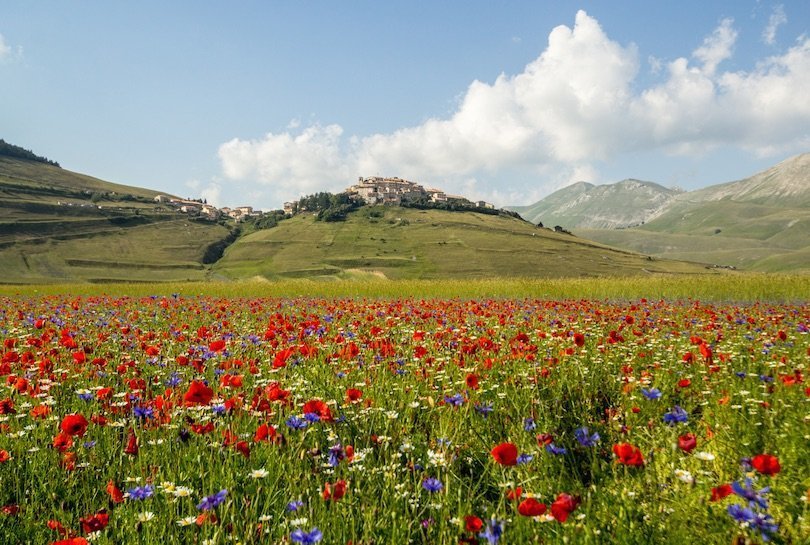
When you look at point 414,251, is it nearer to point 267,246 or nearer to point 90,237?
point 267,246

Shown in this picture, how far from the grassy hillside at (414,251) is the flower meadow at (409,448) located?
7936 cm

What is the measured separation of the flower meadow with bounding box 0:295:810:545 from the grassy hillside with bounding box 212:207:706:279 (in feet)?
260

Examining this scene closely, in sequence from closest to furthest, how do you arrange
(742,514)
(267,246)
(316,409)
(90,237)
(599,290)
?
(742,514) → (316,409) → (599,290) → (90,237) → (267,246)

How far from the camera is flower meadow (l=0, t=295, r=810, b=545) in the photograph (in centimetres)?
245

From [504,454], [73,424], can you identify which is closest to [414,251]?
[73,424]

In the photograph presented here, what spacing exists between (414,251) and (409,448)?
11663 centimetres

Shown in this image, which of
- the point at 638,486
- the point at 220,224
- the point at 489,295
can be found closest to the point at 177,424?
the point at 638,486

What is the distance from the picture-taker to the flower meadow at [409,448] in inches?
96.6

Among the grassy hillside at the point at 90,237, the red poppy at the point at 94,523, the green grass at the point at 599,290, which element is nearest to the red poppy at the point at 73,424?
the red poppy at the point at 94,523

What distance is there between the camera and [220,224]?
172625 mm

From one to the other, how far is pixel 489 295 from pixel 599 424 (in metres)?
18.6

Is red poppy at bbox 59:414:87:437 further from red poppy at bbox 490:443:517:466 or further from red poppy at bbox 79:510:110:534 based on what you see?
red poppy at bbox 490:443:517:466

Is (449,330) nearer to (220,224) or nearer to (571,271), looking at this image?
(571,271)

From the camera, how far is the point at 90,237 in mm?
127375
